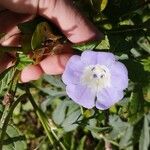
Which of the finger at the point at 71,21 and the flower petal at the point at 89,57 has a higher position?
the finger at the point at 71,21

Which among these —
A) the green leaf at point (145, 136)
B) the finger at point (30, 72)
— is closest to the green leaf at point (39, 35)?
the finger at point (30, 72)

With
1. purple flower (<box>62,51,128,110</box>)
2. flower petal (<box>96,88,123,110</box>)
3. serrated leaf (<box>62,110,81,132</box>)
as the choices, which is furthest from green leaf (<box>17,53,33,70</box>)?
serrated leaf (<box>62,110,81,132</box>)

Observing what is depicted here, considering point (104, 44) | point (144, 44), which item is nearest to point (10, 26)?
point (104, 44)

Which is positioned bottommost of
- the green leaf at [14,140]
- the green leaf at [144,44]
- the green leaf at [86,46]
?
the green leaf at [14,140]

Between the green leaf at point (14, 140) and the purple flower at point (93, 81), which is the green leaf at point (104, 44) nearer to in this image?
the purple flower at point (93, 81)

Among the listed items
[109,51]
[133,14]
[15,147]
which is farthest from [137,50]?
[15,147]

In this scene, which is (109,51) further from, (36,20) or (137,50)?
(137,50)
